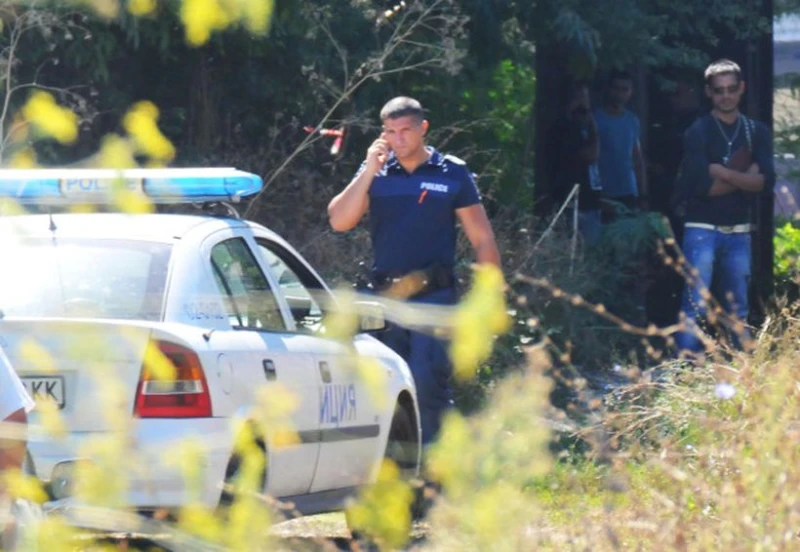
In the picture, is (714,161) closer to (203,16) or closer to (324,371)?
(324,371)

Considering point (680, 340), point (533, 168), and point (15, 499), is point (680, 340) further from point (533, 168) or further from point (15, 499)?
point (15, 499)

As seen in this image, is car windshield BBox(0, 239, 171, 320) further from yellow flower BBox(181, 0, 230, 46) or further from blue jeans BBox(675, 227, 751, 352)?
blue jeans BBox(675, 227, 751, 352)

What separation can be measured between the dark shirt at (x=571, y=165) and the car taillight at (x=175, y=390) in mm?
6901

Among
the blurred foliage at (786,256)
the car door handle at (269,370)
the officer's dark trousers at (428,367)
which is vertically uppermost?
the car door handle at (269,370)

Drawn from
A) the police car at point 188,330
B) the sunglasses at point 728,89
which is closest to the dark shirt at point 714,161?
the sunglasses at point 728,89

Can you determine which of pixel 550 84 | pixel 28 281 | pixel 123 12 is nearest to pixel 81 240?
pixel 28 281

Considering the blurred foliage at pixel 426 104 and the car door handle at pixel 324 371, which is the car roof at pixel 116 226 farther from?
the car door handle at pixel 324 371

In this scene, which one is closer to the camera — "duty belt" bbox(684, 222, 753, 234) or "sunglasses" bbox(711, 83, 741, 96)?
"sunglasses" bbox(711, 83, 741, 96)

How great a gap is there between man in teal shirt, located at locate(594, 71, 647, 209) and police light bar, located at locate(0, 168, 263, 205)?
6291 millimetres

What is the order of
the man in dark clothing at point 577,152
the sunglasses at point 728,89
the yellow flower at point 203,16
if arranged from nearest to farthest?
the yellow flower at point 203,16 → the sunglasses at point 728,89 → the man in dark clothing at point 577,152

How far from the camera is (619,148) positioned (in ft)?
41.4

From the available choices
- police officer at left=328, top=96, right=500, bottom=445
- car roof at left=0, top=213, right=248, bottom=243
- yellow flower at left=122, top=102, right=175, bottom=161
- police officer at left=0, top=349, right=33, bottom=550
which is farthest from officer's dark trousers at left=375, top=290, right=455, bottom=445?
yellow flower at left=122, top=102, right=175, bottom=161

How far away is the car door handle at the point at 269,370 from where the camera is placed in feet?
20.8

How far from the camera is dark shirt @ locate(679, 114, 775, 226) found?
35.4 feet
